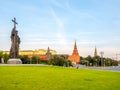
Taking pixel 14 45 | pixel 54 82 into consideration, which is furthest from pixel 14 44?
pixel 54 82

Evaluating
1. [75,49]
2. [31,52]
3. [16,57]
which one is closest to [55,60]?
[16,57]

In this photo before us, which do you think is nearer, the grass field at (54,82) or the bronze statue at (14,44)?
the grass field at (54,82)

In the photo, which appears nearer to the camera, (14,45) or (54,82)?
(54,82)

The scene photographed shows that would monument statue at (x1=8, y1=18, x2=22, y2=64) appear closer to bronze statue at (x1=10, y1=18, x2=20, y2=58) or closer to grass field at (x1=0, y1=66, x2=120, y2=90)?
bronze statue at (x1=10, y1=18, x2=20, y2=58)

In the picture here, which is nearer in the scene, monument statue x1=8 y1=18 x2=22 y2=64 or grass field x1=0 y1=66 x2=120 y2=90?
grass field x1=0 y1=66 x2=120 y2=90

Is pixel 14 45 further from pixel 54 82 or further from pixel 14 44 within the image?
pixel 54 82

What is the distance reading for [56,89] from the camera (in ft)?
36.8

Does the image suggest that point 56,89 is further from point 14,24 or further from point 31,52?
point 31,52

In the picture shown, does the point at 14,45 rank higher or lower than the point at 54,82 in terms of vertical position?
higher

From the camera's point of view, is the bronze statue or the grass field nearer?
the grass field

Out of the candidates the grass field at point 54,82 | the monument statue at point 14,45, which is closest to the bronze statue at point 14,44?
the monument statue at point 14,45

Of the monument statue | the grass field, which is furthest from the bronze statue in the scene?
the grass field

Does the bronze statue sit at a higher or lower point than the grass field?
higher

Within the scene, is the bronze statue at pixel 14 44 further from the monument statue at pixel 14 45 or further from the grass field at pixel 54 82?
the grass field at pixel 54 82
